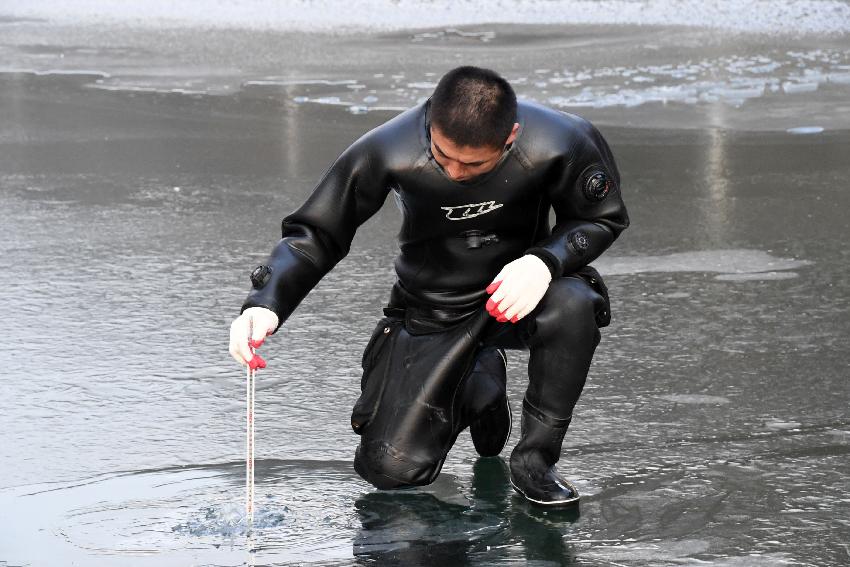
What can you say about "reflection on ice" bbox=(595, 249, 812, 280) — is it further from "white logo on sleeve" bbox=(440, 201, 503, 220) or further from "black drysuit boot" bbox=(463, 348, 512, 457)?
"white logo on sleeve" bbox=(440, 201, 503, 220)

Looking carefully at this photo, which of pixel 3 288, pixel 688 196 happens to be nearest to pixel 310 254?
pixel 3 288

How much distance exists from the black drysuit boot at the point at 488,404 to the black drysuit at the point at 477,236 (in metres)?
0.07

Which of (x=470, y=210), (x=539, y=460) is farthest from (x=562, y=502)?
(x=470, y=210)

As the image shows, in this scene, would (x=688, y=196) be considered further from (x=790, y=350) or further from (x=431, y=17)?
(x=431, y=17)

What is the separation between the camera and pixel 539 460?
3680 mm

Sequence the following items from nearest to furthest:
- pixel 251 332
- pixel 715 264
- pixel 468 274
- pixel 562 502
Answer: pixel 251 332, pixel 562 502, pixel 468 274, pixel 715 264

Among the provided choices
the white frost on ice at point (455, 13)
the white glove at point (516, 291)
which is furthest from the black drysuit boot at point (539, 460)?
the white frost on ice at point (455, 13)

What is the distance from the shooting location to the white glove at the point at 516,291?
3.52 m

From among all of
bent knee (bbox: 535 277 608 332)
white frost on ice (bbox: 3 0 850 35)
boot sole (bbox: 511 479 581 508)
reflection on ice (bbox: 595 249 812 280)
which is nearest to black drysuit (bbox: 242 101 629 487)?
bent knee (bbox: 535 277 608 332)

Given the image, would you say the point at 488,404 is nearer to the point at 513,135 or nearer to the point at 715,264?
the point at 513,135

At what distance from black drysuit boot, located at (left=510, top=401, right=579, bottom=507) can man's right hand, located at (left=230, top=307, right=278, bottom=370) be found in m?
0.69

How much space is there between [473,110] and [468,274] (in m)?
0.61

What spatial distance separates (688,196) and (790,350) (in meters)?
2.86

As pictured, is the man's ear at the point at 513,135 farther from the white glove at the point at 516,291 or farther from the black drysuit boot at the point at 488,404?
the black drysuit boot at the point at 488,404
